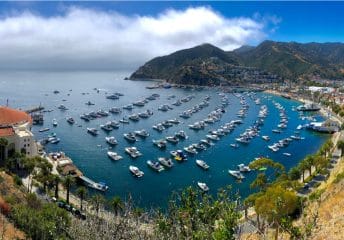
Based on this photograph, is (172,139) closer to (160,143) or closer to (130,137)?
(160,143)

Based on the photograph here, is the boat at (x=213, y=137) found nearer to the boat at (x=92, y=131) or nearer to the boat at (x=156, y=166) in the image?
the boat at (x=156, y=166)

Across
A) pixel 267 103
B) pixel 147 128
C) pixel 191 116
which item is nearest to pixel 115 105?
pixel 191 116

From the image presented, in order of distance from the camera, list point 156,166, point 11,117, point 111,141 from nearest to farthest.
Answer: point 156,166
point 111,141
point 11,117

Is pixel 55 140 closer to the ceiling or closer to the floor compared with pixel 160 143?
closer to the floor

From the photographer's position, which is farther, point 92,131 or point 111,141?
point 92,131

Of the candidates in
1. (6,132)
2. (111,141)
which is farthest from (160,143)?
(6,132)

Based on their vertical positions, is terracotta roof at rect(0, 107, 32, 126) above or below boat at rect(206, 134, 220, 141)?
above

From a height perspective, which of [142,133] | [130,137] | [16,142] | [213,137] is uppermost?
[16,142]

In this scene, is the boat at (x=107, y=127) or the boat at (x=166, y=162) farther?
the boat at (x=107, y=127)

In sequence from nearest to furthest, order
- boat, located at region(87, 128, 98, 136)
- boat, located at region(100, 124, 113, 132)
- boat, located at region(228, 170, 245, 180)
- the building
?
boat, located at region(228, 170, 245, 180)
the building
boat, located at region(87, 128, 98, 136)
boat, located at region(100, 124, 113, 132)

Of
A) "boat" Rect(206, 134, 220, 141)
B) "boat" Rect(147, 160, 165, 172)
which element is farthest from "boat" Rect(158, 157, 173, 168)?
"boat" Rect(206, 134, 220, 141)

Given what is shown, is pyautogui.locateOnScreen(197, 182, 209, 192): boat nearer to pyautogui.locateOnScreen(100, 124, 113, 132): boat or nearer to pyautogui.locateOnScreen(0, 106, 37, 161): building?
pyautogui.locateOnScreen(0, 106, 37, 161): building

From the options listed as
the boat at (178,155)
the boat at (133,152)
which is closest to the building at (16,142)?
the boat at (133,152)
